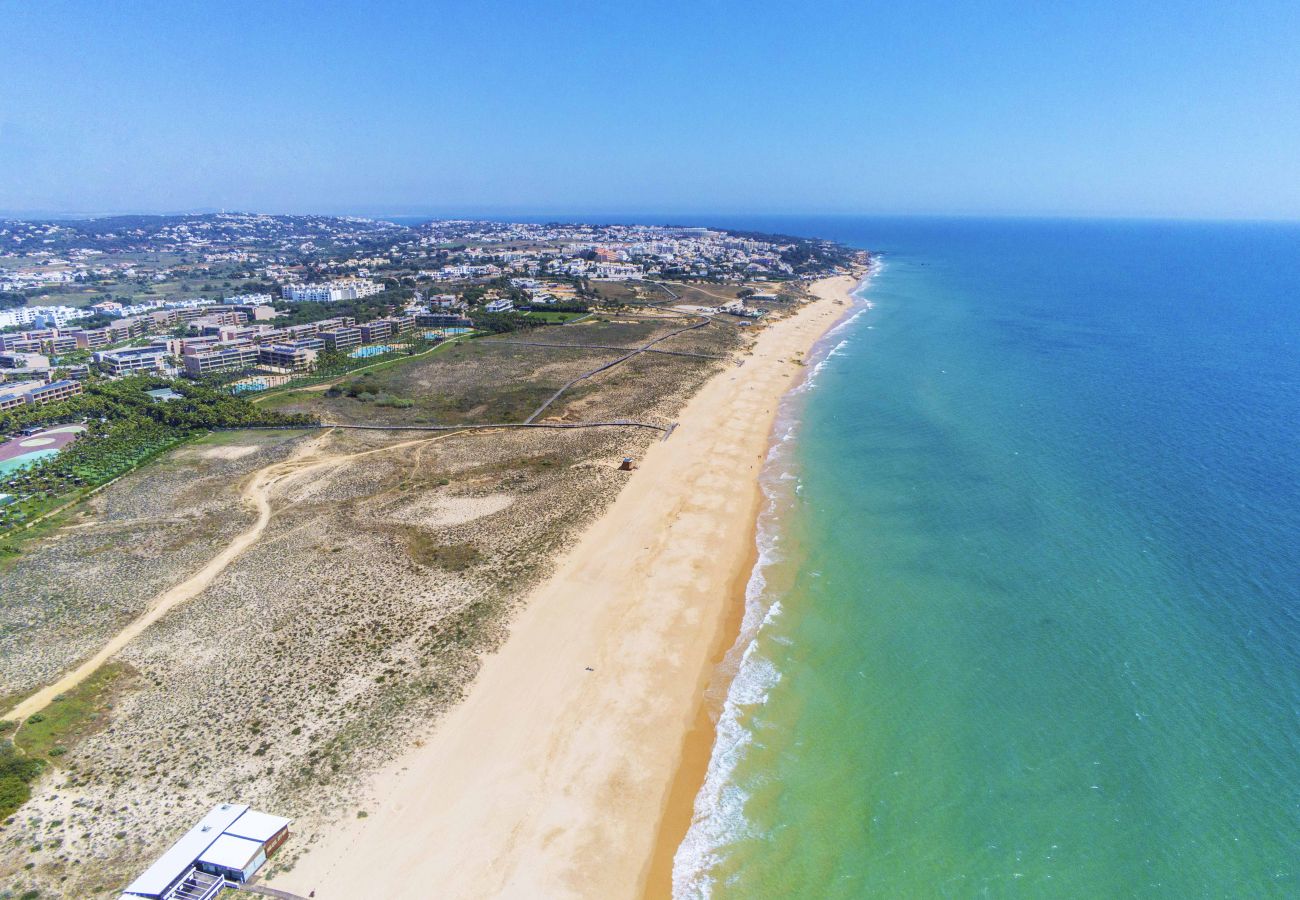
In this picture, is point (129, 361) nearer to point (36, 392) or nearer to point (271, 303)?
point (36, 392)

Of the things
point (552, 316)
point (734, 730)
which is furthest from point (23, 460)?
point (552, 316)

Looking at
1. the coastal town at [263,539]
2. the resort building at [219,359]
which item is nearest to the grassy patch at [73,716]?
the coastal town at [263,539]

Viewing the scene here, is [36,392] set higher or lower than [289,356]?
lower

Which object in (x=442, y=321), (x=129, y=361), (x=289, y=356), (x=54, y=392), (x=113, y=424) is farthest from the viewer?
(x=442, y=321)

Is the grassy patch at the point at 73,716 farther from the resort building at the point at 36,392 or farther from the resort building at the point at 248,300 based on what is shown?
the resort building at the point at 248,300

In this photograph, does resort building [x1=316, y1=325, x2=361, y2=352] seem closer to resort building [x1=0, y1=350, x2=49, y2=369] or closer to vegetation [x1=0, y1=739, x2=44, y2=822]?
resort building [x1=0, y1=350, x2=49, y2=369]

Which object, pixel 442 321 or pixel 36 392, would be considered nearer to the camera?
pixel 36 392

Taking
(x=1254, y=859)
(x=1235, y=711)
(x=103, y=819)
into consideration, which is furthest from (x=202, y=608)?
(x=1235, y=711)

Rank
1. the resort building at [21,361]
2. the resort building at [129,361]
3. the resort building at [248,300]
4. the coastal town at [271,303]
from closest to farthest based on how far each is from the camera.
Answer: the coastal town at [271,303]
the resort building at [21,361]
the resort building at [129,361]
the resort building at [248,300]
